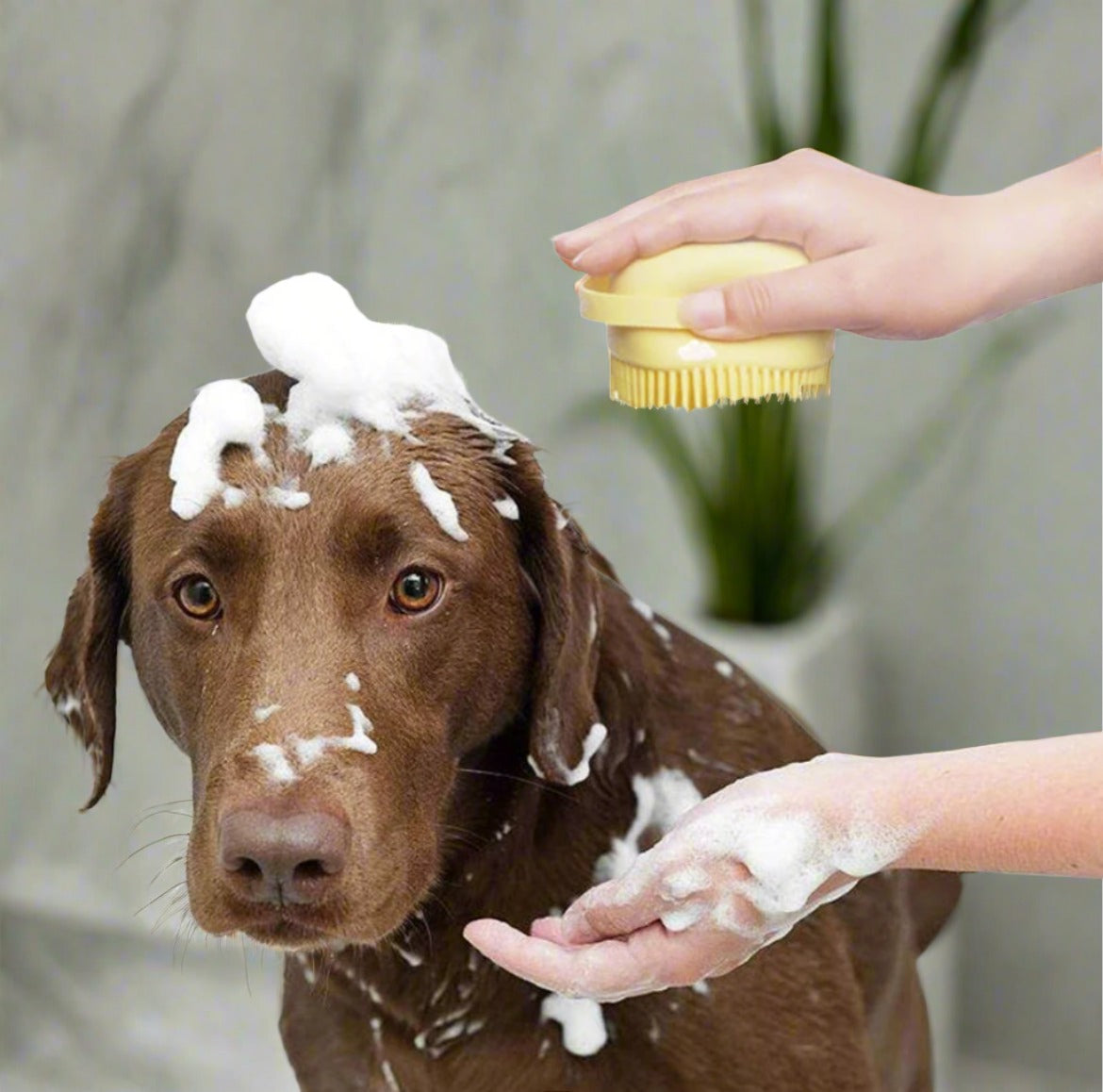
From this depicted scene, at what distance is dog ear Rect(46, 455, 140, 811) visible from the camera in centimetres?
110

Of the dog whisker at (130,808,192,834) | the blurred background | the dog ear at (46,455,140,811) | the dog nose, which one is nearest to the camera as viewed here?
the dog nose

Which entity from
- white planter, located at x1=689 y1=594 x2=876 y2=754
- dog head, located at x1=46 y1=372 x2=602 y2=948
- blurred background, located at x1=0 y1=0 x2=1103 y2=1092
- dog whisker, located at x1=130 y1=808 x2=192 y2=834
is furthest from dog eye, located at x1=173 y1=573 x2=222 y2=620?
white planter, located at x1=689 y1=594 x2=876 y2=754

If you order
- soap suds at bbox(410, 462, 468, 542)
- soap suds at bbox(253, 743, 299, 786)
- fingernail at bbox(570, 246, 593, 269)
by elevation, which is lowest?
soap suds at bbox(253, 743, 299, 786)

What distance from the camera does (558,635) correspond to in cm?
108

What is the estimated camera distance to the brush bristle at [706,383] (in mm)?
975

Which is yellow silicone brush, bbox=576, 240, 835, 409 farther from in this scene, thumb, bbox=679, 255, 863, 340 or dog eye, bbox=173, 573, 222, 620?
dog eye, bbox=173, 573, 222, 620

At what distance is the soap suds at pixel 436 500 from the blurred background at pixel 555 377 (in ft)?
3.87

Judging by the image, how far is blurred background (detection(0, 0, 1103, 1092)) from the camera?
214 cm

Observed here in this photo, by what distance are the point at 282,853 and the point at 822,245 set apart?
19.3 inches

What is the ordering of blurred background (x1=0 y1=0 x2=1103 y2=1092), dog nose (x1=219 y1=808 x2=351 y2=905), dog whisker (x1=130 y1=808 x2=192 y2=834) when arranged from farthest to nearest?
blurred background (x1=0 y1=0 x2=1103 y2=1092), dog whisker (x1=130 y1=808 x2=192 y2=834), dog nose (x1=219 y1=808 x2=351 y2=905)

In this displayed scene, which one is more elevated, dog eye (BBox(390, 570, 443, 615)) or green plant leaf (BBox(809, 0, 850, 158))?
green plant leaf (BBox(809, 0, 850, 158))

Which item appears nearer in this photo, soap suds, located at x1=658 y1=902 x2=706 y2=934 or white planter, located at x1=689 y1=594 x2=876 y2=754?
soap suds, located at x1=658 y1=902 x2=706 y2=934

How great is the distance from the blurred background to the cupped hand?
3.85 ft

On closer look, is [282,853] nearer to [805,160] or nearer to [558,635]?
[558,635]
